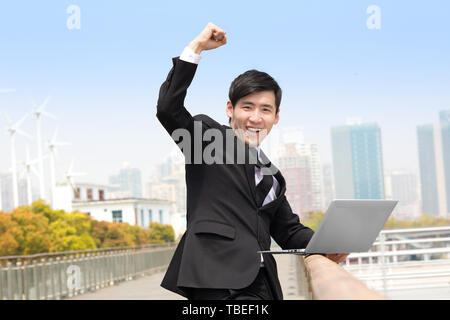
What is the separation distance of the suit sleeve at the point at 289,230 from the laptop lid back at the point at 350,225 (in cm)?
26

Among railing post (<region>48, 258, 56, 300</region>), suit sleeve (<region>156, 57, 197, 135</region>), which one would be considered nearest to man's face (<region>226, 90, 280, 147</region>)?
suit sleeve (<region>156, 57, 197, 135</region>)

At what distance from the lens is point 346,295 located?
153 cm

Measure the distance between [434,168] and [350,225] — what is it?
137m

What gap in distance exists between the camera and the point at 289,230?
293 centimetres

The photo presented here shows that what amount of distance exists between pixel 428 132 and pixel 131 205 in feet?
209

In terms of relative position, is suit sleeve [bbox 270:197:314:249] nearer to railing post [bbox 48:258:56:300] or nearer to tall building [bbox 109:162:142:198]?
railing post [bbox 48:258:56:300]

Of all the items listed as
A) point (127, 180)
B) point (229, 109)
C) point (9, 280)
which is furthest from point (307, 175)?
point (127, 180)

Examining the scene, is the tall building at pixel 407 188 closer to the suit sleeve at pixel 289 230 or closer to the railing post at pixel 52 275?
the railing post at pixel 52 275

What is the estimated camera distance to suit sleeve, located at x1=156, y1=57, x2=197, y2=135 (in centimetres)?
252

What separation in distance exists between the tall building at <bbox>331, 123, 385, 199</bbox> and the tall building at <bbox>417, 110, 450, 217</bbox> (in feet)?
27.3

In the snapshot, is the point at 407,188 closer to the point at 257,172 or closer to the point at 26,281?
the point at 26,281

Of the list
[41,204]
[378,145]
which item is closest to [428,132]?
[378,145]

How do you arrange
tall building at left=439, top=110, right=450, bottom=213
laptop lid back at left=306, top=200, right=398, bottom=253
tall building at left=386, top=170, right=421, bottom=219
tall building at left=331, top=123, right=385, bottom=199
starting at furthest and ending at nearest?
tall building at left=331, top=123, right=385, bottom=199 → tall building at left=439, top=110, right=450, bottom=213 → tall building at left=386, top=170, right=421, bottom=219 → laptop lid back at left=306, top=200, right=398, bottom=253
